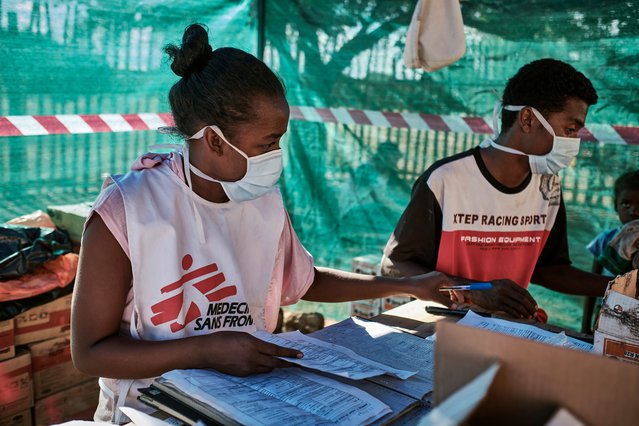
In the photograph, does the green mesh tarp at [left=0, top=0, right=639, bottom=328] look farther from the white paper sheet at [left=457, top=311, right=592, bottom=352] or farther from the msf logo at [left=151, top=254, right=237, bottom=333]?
the msf logo at [left=151, top=254, right=237, bottom=333]

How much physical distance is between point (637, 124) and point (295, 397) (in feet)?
10.1

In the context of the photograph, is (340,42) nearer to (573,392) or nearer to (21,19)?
(21,19)

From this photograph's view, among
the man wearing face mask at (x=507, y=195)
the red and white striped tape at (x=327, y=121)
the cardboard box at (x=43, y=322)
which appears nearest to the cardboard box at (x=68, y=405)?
the cardboard box at (x=43, y=322)

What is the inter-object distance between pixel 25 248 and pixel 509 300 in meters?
2.52

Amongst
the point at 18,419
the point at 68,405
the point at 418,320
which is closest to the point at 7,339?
the point at 18,419

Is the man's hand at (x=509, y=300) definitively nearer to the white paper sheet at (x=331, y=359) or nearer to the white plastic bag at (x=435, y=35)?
the white paper sheet at (x=331, y=359)

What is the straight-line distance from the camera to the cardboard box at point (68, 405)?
3.35 metres

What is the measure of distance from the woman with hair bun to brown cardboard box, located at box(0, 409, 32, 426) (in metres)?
1.85

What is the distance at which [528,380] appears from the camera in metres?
0.73

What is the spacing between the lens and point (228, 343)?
138 cm

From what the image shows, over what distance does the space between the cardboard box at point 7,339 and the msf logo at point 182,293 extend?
198cm

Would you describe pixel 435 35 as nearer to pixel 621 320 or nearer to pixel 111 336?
pixel 621 320

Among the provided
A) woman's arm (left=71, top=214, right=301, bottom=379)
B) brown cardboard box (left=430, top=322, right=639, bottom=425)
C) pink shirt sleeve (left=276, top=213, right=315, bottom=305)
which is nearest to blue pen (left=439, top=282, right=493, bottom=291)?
pink shirt sleeve (left=276, top=213, right=315, bottom=305)

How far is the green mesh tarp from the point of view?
348 centimetres
